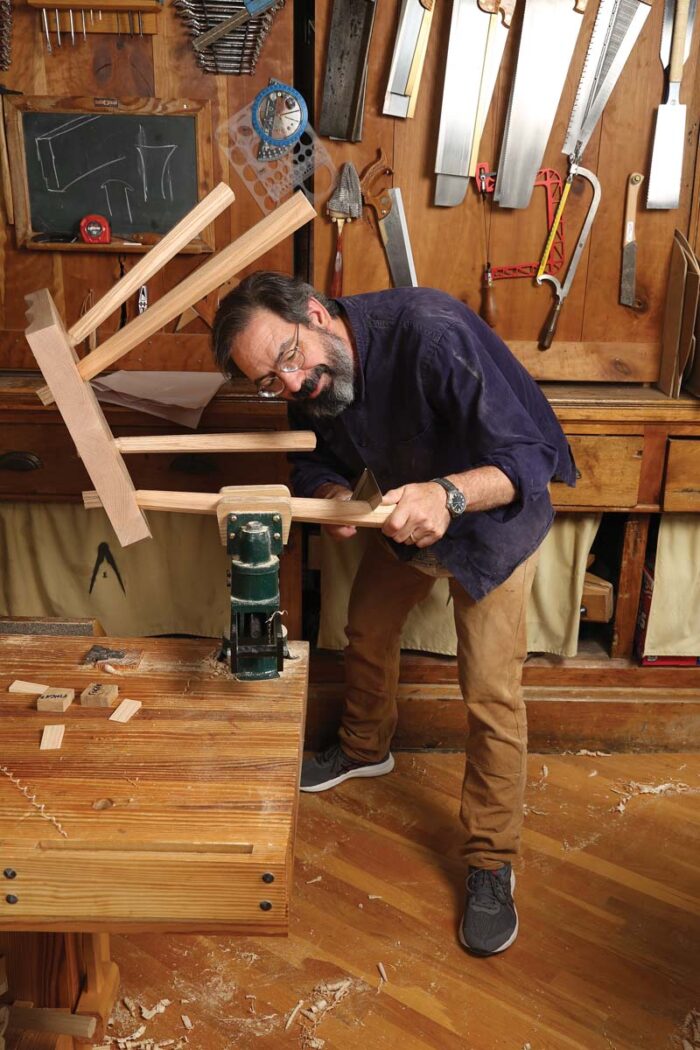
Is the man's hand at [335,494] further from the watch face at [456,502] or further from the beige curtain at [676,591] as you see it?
the beige curtain at [676,591]

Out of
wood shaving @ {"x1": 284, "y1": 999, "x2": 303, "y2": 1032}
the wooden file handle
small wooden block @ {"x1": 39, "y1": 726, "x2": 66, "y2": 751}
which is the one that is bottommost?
wood shaving @ {"x1": 284, "y1": 999, "x2": 303, "y2": 1032}

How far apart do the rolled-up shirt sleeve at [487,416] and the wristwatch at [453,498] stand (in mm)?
130


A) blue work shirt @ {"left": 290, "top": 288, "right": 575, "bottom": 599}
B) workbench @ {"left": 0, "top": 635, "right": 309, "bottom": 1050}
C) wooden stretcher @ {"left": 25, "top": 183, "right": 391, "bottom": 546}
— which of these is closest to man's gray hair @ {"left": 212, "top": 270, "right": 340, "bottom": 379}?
blue work shirt @ {"left": 290, "top": 288, "right": 575, "bottom": 599}

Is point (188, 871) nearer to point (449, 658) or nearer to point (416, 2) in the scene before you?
point (449, 658)

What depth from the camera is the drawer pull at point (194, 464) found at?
247 centimetres

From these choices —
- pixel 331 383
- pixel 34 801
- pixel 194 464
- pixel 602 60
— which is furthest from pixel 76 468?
pixel 602 60

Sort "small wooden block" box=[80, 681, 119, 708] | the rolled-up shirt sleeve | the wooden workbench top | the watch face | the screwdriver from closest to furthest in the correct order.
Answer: the wooden workbench top, "small wooden block" box=[80, 681, 119, 708], the watch face, the rolled-up shirt sleeve, the screwdriver

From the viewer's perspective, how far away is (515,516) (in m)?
1.90

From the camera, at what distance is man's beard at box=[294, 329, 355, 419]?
181cm

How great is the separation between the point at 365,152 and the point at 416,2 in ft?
1.34

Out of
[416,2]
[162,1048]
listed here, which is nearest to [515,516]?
[162,1048]

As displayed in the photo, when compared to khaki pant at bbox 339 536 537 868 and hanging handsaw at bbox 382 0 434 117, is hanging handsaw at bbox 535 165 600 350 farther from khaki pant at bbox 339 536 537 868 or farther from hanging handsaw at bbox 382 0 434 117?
khaki pant at bbox 339 536 537 868

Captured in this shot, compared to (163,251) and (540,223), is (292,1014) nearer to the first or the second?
(163,251)

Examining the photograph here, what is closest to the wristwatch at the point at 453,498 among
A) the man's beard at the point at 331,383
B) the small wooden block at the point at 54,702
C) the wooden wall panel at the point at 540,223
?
the man's beard at the point at 331,383
